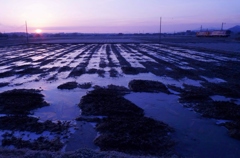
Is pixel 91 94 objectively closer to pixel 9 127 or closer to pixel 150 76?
pixel 9 127

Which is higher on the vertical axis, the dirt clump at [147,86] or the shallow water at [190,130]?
the dirt clump at [147,86]

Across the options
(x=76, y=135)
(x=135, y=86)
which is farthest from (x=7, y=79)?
(x=76, y=135)

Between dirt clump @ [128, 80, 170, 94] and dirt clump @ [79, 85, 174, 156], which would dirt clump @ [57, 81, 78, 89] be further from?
dirt clump @ [128, 80, 170, 94]

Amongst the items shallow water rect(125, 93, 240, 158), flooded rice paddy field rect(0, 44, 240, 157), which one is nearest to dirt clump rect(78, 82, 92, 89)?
flooded rice paddy field rect(0, 44, 240, 157)

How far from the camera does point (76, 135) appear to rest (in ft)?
20.8

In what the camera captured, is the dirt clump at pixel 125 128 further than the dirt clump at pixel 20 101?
No

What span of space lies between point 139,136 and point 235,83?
829 cm

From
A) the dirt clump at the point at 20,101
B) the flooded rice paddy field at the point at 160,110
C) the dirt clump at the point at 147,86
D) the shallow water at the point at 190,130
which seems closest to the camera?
the shallow water at the point at 190,130

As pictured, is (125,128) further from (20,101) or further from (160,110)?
(20,101)

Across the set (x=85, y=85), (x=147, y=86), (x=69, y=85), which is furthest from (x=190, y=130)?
(x=69, y=85)

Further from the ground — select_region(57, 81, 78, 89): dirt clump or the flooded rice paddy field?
select_region(57, 81, 78, 89): dirt clump

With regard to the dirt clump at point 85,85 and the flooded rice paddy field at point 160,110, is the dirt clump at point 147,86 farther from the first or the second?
the dirt clump at point 85,85

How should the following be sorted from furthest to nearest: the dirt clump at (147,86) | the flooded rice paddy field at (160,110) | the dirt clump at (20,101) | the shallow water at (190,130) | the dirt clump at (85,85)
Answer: the dirt clump at (85,85)
the dirt clump at (147,86)
the dirt clump at (20,101)
the flooded rice paddy field at (160,110)
the shallow water at (190,130)

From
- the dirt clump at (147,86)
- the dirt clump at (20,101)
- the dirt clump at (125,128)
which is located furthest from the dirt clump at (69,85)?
the dirt clump at (147,86)
